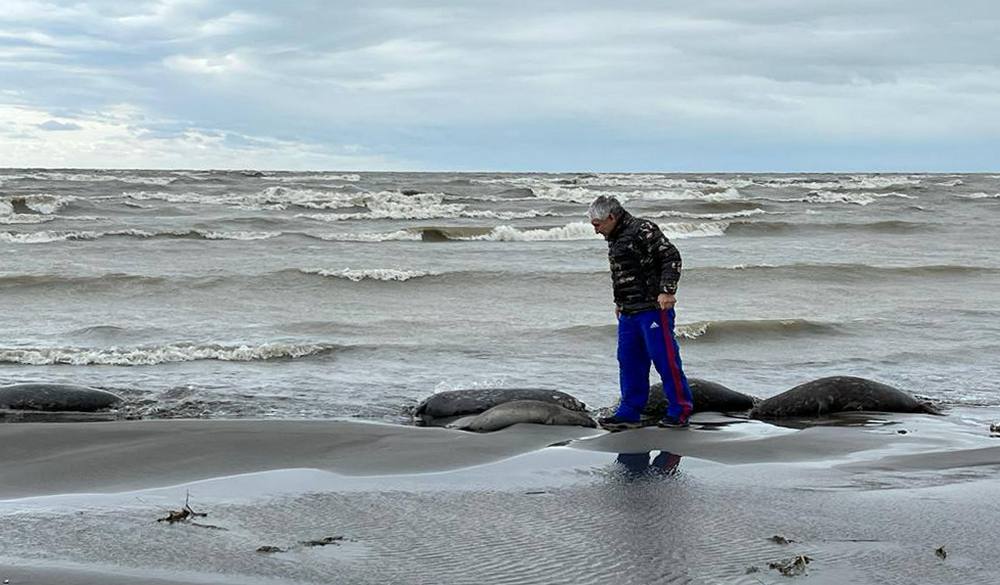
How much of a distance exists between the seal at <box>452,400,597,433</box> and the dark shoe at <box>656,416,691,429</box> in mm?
528

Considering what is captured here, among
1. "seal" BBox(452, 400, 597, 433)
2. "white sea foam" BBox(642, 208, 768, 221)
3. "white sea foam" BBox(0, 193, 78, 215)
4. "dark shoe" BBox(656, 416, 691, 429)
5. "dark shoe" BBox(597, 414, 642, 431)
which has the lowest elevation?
"dark shoe" BBox(597, 414, 642, 431)

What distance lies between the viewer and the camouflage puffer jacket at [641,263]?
888 centimetres

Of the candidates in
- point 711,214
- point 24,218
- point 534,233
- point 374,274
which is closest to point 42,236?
point 24,218

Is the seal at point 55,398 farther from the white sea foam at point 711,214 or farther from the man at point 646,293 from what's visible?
the white sea foam at point 711,214

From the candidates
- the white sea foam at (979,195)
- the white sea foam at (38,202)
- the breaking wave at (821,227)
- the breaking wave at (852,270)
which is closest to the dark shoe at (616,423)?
the breaking wave at (852,270)

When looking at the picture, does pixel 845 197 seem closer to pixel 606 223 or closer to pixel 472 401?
pixel 472 401

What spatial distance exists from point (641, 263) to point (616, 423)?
4.23 ft

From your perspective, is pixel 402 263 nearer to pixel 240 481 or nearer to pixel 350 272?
pixel 350 272

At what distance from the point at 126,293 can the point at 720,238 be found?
17.6 metres

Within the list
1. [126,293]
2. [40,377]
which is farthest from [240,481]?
[126,293]

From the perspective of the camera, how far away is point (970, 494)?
630 centimetres

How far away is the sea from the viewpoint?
11.6m

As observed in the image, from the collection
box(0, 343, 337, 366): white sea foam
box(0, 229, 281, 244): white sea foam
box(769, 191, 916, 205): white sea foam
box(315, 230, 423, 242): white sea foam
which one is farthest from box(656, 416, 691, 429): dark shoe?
box(769, 191, 916, 205): white sea foam

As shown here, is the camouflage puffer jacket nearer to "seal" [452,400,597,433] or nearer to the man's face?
the man's face
